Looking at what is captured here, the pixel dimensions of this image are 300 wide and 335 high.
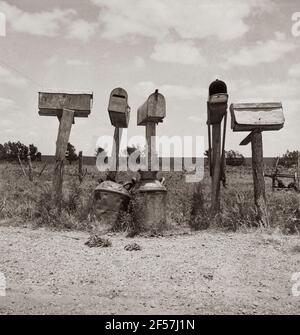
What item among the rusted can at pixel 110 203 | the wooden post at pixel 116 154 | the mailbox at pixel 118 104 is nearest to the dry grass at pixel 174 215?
the rusted can at pixel 110 203

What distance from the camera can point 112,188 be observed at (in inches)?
277

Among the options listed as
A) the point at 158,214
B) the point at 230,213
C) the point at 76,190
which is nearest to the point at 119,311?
the point at 158,214

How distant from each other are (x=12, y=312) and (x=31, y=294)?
0.47m

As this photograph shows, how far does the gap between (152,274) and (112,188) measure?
272 centimetres

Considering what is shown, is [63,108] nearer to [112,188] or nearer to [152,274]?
[112,188]

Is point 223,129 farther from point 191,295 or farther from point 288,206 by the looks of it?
point 191,295

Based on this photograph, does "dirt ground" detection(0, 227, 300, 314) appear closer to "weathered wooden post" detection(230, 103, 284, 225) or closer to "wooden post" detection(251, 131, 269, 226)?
"wooden post" detection(251, 131, 269, 226)

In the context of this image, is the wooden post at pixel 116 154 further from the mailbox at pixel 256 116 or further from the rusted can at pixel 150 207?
the mailbox at pixel 256 116

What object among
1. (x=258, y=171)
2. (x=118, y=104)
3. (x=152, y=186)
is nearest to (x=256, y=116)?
(x=258, y=171)

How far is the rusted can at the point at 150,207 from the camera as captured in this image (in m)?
6.76

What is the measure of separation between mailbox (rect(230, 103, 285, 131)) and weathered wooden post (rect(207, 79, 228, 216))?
0.81ft

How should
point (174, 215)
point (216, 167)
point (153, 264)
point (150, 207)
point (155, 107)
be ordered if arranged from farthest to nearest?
point (216, 167) → point (174, 215) → point (155, 107) → point (150, 207) → point (153, 264)
